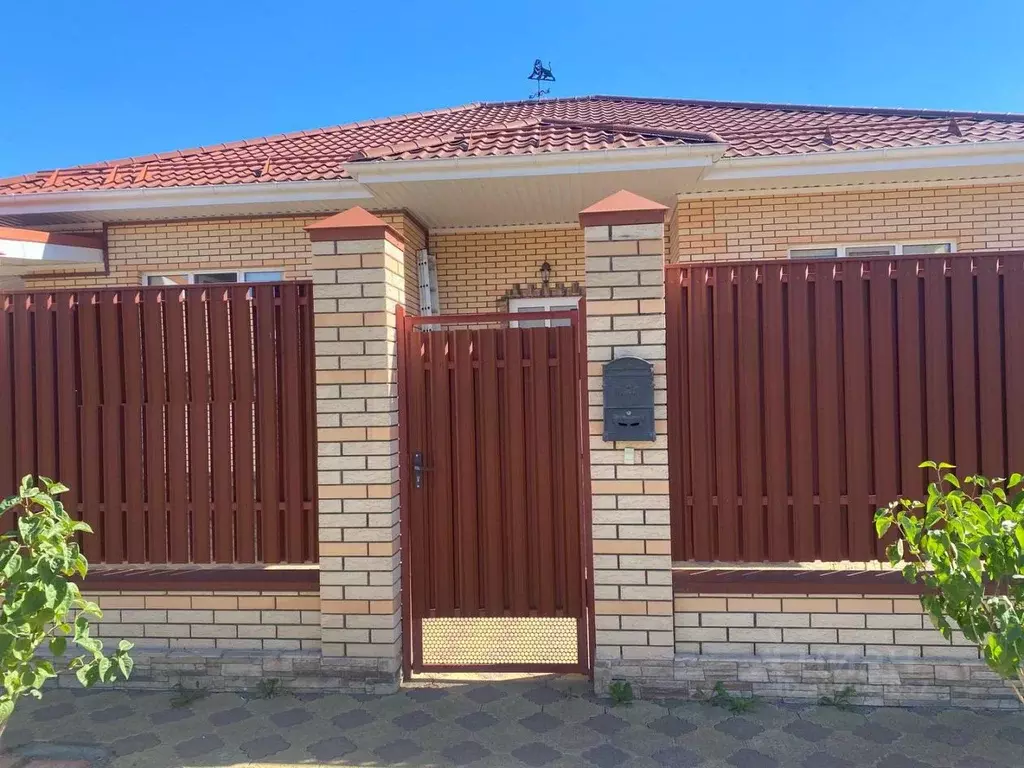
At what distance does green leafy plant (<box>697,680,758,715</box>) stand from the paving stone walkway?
0.16 feet

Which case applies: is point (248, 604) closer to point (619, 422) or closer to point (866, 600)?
point (619, 422)

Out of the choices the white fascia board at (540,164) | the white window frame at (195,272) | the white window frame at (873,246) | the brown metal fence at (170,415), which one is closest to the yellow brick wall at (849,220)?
the white window frame at (873,246)

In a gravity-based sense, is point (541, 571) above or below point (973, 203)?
below

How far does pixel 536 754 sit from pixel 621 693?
24.5 inches

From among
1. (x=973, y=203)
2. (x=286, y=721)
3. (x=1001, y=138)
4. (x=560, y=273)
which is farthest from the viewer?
(x=560, y=273)

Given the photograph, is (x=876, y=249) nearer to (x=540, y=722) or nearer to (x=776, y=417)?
(x=776, y=417)

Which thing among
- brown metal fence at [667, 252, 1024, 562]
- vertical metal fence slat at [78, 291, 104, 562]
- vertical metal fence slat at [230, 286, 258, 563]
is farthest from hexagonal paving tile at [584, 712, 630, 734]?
vertical metal fence slat at [78, 291, 104, 562]

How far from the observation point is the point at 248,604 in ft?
12.5

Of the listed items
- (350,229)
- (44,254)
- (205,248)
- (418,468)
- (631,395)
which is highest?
(205,248)

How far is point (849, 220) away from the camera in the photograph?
642cm

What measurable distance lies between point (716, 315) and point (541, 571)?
1.59 metres

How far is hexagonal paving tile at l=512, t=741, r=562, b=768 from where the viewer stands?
3006 mm

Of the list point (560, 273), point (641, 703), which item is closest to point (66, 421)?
point (641, 703)

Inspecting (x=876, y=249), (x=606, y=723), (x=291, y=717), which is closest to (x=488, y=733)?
(x=606, y=723)
